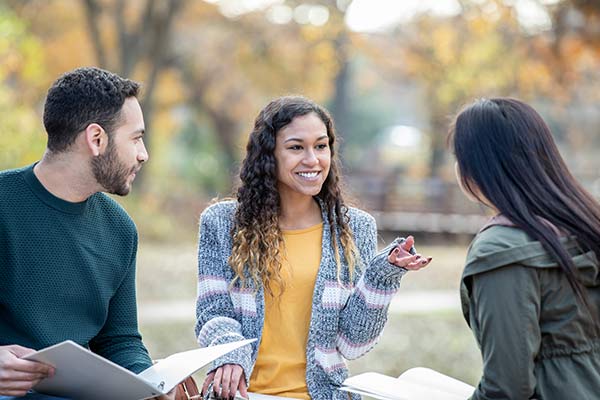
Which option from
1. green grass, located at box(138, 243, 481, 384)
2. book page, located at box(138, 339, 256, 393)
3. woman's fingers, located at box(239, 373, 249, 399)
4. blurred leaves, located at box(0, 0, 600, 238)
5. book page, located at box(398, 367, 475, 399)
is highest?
blurred leaves, located at box(0, 0, 600, 238)

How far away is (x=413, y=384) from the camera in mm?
2662

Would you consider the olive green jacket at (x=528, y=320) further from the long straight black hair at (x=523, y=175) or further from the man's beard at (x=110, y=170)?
the man's beard at (x=110, y=170)

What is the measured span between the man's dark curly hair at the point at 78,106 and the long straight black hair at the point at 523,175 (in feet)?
3.51

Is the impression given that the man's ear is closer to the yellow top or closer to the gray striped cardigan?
the gray striped cardigan

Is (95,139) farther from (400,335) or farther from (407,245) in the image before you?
(400,335)

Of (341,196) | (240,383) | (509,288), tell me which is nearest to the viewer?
(509,288)

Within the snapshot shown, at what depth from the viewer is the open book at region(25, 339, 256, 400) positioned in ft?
7.81

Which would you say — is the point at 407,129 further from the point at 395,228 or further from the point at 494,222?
the point at 494,222

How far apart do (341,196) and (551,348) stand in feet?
3.82

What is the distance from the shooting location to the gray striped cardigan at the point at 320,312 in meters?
2.99

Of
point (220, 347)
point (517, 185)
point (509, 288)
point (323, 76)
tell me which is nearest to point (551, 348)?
point (509, 288)

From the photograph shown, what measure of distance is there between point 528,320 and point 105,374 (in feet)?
3.62

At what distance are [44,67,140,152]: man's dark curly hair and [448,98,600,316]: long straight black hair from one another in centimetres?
107

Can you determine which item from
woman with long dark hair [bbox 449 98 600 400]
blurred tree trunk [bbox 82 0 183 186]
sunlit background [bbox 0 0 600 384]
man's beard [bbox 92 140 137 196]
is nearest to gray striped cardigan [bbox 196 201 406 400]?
man's beard [bbox 92 140 137 196]
